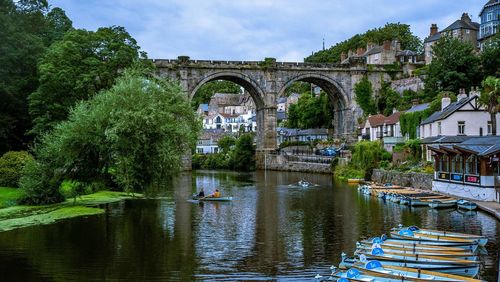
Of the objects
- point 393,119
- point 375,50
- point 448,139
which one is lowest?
point 448,139

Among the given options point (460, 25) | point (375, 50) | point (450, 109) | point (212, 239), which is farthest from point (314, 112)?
point (212, 239)

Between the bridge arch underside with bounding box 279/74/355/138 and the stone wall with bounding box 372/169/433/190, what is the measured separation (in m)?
32.7

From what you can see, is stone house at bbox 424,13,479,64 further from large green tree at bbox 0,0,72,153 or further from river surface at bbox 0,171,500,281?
large green tree at bbox 0,0,72,153

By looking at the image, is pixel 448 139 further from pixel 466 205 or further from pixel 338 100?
pixel 338 100

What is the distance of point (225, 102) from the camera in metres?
177

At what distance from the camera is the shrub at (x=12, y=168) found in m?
43.7

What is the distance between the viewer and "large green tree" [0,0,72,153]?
5347 cm

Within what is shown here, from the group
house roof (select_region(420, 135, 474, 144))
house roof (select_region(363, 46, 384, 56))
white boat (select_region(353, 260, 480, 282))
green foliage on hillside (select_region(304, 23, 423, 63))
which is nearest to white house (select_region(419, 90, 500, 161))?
house roof (select_region(420, 135, 474, 144))

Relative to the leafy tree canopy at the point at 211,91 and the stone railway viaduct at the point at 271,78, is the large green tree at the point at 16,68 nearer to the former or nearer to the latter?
the stone railway viaduct at the point at 271,78

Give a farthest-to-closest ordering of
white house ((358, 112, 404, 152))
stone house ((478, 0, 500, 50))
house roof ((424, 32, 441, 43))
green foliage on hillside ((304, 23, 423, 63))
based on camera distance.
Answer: green foliage on hillside ((304, 23, 423, 63))
stone house ((478, 0, 500, 50))
house roof ((424, 32, 441, 43))
white house ((358, 112, 404, 152))

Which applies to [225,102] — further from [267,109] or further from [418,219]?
[418,219]

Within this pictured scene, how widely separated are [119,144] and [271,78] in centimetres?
5789

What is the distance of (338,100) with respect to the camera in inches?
3797

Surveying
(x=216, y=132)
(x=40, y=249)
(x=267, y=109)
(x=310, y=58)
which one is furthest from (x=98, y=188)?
(x=310, y=58)
